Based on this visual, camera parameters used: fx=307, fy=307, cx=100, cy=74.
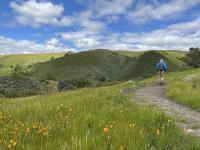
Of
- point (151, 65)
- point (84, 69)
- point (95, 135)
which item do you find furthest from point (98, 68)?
point (95, 135)

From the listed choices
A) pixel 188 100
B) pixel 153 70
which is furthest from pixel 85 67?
pixel 188 100

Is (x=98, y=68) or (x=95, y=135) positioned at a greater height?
(x=95, y=135)

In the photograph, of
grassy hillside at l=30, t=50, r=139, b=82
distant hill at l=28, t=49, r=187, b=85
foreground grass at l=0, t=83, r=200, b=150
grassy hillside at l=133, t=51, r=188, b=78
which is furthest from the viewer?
grassy hillside at l=30, t=50, r=139, b=82

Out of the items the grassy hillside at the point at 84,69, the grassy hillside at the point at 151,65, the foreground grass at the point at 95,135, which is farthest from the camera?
the grassy hillside at the point at 84,69

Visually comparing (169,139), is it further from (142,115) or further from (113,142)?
(142,115)

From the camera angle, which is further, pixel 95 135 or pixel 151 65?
pixel 151 65

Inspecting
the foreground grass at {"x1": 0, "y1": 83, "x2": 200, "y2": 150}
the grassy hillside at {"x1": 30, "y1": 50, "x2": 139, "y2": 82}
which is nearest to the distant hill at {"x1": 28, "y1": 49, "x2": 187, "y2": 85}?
the grassy hillside at {"x1": 30, "y1": 50, "x2": 139, "y2": 82}

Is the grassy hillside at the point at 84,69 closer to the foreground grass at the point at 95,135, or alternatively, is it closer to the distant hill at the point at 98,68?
the distant hill at the point at 98,68

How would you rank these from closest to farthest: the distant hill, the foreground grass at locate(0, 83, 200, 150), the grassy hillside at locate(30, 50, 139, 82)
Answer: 1. the foreground grass at locate(0, 83, 200, 150)
2. the distant hill
3. the grassy hillside at locate(30, 50, 139, 82)

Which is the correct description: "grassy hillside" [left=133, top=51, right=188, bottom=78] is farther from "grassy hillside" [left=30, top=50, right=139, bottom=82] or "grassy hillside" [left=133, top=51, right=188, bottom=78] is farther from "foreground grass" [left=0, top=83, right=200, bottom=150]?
"foreground grass" [left=0, top=83, right=200, bottom=150]

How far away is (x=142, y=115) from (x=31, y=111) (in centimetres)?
317

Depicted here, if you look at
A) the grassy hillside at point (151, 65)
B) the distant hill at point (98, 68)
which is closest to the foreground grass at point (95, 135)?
the grassy hillside at point (151, 65)

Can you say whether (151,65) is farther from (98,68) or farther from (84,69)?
(84,69)

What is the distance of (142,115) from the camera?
734cm
